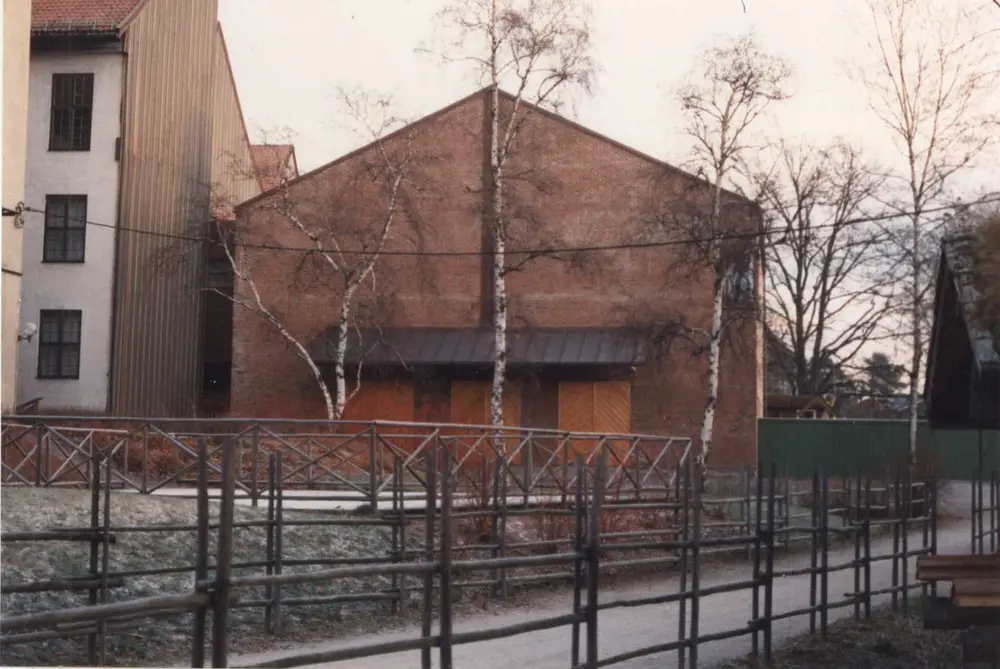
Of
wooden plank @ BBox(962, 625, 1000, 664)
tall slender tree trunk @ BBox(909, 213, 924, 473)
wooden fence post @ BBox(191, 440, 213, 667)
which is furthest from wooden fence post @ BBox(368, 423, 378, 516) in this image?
wooden fence post @ BBox(191, 440, 213, 667)

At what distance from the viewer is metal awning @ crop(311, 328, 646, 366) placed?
21969mm

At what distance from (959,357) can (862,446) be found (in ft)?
47.8

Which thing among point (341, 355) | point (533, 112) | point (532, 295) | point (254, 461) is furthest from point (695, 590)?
point (532, 295)

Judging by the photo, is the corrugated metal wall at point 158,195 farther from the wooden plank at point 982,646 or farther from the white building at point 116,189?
the wooden plank at point 982,646

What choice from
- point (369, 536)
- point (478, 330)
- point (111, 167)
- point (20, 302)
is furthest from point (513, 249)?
point (20, 302)

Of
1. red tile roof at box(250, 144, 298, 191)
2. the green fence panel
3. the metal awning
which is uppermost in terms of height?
red tile roof at box(250, 144, 298, 191)

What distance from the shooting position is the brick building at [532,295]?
22.0m

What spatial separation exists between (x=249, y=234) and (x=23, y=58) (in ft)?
36.1

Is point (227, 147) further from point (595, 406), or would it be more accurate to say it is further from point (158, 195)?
point (595, 406)

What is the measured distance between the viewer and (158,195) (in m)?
15.8

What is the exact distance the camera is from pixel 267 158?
20375mm

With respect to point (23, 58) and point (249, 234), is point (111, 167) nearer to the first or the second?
point (23, 58)

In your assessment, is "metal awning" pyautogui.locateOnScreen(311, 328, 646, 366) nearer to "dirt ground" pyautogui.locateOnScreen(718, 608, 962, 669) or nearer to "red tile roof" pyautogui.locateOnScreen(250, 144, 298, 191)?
"red tile roof" pyautogui.locateOnScreen(250, 144, 298, 191)

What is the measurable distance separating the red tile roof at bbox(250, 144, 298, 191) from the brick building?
0.40 m
